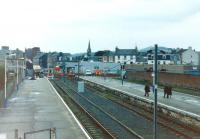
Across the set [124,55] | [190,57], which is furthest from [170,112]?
[124,55]

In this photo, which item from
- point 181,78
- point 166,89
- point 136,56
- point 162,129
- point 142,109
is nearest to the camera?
point 162,129

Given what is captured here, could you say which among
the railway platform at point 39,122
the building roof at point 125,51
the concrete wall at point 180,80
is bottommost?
the railway platform at point 39,122

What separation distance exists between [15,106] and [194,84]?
106 feet

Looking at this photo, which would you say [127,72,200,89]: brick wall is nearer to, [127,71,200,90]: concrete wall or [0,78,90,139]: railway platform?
[127,71,200,90]: concrete wall

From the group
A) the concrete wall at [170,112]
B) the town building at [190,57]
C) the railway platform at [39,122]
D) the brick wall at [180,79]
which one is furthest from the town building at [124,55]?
the railway platform at [39,122]

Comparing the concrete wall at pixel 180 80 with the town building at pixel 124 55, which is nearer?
the concrete wall at pixel 180 80

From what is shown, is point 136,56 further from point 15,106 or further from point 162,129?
point 162,129

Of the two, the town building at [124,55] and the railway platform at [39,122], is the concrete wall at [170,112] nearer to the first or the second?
the railway platform at [39,122]

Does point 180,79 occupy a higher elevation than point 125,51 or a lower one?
lower

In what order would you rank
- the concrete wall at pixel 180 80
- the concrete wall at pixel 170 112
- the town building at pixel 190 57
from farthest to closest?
the town building at pixel 190 57, the concrete wall at pixel 180 80, the concrete wall at pixel 170 112

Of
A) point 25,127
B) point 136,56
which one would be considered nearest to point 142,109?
point 25,127

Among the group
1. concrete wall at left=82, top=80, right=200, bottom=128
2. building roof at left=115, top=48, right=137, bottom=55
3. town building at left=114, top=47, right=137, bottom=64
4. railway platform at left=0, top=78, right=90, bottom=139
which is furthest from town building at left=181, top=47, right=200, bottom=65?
railway platform at left=0, top=78, right=90, bottom=139

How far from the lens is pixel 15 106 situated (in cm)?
4006

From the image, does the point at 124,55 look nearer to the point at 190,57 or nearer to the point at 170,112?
→ the point at 190,57
